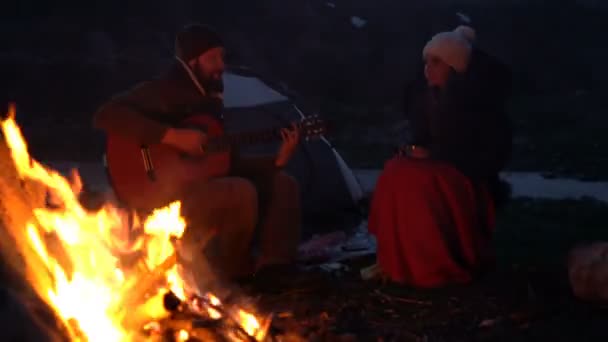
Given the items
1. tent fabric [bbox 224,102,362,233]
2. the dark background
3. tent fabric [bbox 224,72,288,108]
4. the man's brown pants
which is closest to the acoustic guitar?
the man's brown pants

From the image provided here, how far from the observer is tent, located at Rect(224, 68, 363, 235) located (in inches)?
269

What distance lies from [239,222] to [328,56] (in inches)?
552

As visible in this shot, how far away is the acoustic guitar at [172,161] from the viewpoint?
530cm

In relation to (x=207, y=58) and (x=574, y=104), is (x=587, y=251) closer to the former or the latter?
(x=207, y=58)

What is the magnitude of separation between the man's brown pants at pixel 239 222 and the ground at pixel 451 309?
342mm

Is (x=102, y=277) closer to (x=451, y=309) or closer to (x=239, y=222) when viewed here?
(x=239, y=222)

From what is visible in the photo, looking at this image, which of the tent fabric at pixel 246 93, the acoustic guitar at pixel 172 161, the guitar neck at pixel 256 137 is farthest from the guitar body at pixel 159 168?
the tent fabric at pixel 246 93

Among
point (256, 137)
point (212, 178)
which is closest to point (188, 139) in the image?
point (212, 178)

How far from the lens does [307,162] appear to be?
690 cm

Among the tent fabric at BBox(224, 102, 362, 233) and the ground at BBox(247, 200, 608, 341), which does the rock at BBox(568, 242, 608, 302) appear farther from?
the tent fabric at BBox(224, 102, 362, 233)

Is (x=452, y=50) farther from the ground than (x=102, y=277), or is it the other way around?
(x=452, y=50)

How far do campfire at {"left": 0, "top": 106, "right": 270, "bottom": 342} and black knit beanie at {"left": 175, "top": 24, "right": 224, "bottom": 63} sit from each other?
1394mm

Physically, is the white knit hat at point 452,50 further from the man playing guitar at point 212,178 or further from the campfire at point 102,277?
the campfire at point 102,277

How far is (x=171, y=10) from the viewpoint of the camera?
1977cm
